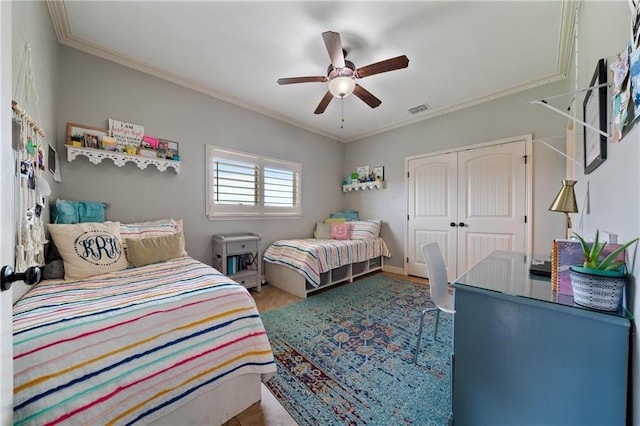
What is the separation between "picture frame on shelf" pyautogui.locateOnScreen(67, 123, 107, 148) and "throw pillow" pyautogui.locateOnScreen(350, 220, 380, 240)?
352cm

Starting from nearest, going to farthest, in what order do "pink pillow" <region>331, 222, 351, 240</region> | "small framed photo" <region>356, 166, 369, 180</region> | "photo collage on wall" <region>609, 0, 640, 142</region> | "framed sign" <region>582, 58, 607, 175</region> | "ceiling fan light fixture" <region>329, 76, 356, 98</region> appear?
"photo collage on wall" <region>609, 0, 640, 142</region> → "framed sign" <region>582, 58, 607, 175</region> → "ceiling fan light fixture" <region>329, 76, 356, 98</region> → "pink pillow" <region>331, 222, 351, 240</region> → "small framed photo" <region>356, 166, 369, 180</region>

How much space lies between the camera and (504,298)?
1.00 meters

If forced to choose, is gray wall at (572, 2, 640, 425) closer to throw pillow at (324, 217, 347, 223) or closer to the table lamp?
the table lamp

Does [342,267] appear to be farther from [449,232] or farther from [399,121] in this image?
[399,121]

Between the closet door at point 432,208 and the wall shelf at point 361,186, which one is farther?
the wall shelf at point 361,186

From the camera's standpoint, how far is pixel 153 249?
2053 millimetres

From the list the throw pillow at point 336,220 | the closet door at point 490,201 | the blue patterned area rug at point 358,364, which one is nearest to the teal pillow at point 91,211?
the blue patterned area rug at point 358,364

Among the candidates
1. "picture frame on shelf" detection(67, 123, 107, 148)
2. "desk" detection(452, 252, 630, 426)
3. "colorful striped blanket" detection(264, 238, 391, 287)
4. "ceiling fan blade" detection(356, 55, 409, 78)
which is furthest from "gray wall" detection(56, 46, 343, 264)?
"desk" detection(452, 252, 630, 426)

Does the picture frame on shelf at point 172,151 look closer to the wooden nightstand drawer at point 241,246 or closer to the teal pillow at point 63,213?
the teal pillow at point 63,213

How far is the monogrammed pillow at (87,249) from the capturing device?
5.45ft

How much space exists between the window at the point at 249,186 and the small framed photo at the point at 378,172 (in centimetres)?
144

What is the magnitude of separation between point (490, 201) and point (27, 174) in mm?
4409

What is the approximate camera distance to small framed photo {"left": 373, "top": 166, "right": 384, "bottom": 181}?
14.2 feet

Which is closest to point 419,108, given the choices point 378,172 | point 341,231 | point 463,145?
point 463,145
